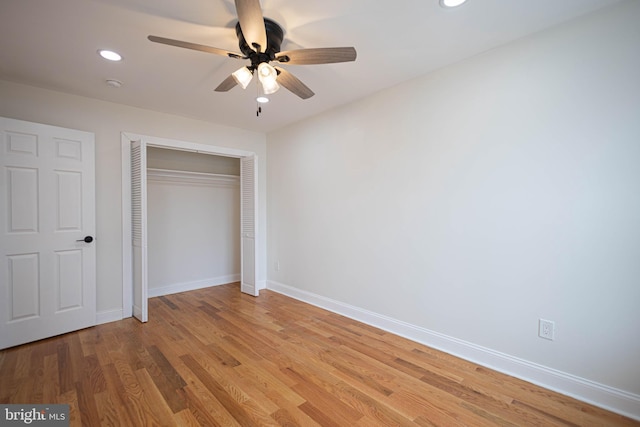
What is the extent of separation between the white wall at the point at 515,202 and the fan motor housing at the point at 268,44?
57.2 inches

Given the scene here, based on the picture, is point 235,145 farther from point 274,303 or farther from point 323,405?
point 323,405

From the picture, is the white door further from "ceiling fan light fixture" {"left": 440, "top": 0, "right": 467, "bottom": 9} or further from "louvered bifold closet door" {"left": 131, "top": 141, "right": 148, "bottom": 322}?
"ceiling fan light fixture" {"left": 440, "top": 0, "right": 467, "bottom": 9}

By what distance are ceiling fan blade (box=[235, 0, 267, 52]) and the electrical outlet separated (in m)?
2.72

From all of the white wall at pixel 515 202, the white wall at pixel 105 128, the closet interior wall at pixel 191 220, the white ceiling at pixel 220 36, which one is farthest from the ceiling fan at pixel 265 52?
the closet interior wall at pixel 191 220

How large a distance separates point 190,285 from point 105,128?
2.52m

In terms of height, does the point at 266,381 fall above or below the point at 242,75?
below

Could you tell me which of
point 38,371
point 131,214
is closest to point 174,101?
point 131,214

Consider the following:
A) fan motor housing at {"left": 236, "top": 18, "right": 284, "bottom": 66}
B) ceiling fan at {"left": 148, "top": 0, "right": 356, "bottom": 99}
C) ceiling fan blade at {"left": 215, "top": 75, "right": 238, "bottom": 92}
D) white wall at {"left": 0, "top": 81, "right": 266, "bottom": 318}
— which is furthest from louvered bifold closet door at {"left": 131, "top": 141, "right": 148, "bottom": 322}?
fan motor housing at {"left": 236, "top": 18, "right": 284, "bottom": 66}

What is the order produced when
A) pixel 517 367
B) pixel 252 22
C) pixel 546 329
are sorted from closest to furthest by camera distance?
pixel 252 22
pixel 546 329
pixel 517 367

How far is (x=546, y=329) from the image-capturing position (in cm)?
205

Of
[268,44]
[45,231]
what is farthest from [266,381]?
[45,231]

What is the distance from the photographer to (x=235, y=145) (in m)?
4.37

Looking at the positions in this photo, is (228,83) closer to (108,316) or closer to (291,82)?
(291,82)

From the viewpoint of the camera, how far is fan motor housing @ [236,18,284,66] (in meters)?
1.88
